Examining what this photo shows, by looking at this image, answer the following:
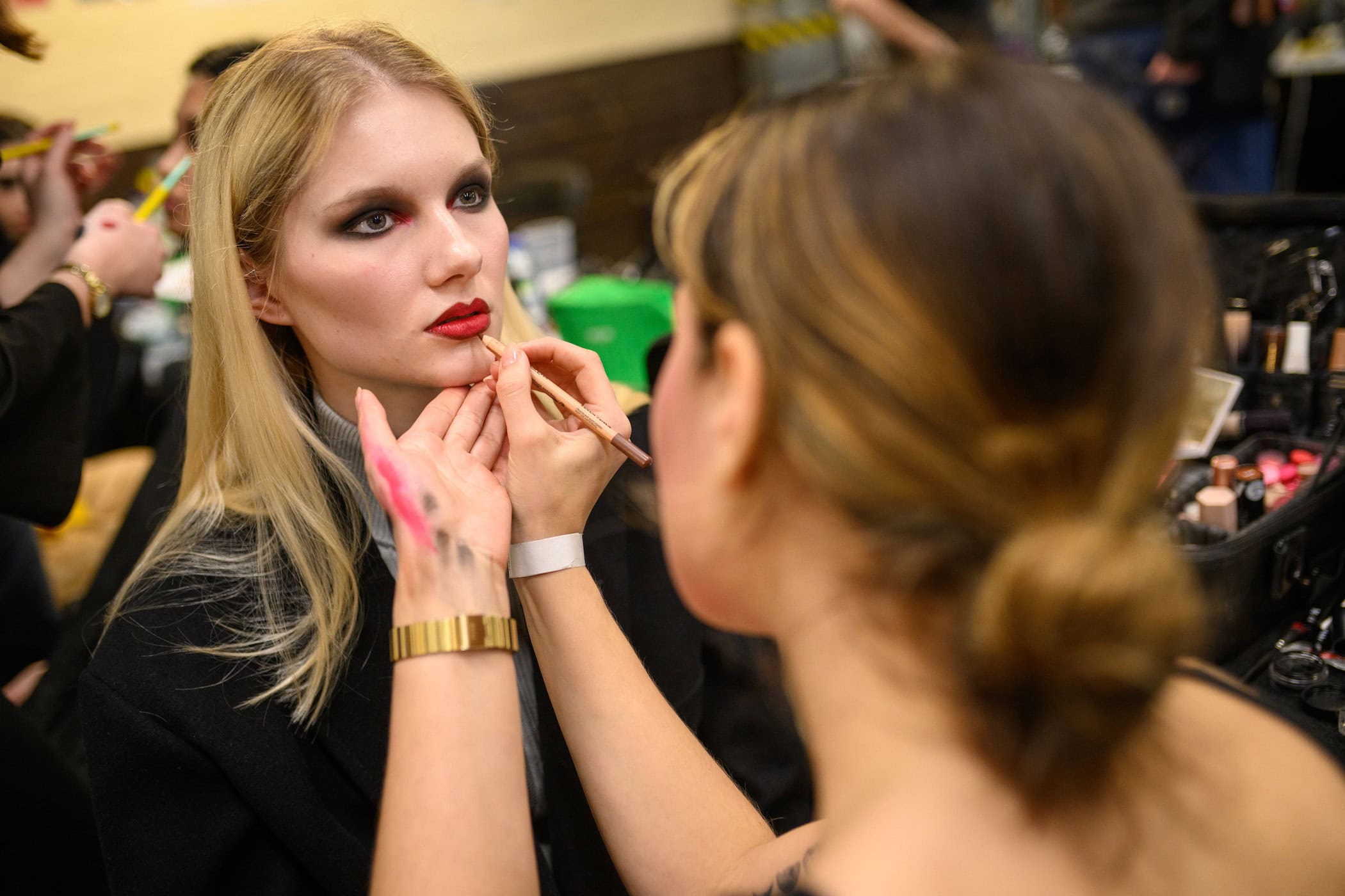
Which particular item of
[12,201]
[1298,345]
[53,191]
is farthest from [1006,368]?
[12,201]

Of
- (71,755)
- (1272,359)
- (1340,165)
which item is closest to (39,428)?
(71,755)

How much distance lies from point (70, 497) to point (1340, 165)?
2895mm

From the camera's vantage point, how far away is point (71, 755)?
1.93 meters

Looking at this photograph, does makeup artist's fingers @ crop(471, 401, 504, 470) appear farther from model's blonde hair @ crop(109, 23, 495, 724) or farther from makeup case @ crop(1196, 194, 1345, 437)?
makeup case @ crop(1196, 194, 1345, 437)

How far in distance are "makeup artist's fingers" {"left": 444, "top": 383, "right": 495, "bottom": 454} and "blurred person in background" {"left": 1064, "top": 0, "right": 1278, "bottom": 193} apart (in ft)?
9.09

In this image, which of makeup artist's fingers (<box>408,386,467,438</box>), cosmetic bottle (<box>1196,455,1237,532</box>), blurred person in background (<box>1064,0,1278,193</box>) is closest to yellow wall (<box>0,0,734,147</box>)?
blurred person in background (<box>1064,0,1278,193</box>)

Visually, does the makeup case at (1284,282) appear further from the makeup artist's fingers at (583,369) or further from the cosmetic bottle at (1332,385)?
the makeup artist's fingers at (583,369)

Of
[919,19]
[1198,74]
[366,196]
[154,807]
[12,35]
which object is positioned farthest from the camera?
[1198,74]

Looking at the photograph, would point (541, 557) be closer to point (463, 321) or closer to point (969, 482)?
point (463, 321)

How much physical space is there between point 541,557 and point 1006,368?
61 centimetres

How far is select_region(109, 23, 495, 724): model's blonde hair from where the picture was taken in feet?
3.81

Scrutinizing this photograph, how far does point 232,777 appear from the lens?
1.06 metres

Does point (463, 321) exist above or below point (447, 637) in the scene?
above

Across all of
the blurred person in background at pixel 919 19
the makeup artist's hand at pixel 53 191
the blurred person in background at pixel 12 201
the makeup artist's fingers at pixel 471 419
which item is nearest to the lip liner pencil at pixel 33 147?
the makeup artist's hand at pixel 53 191
